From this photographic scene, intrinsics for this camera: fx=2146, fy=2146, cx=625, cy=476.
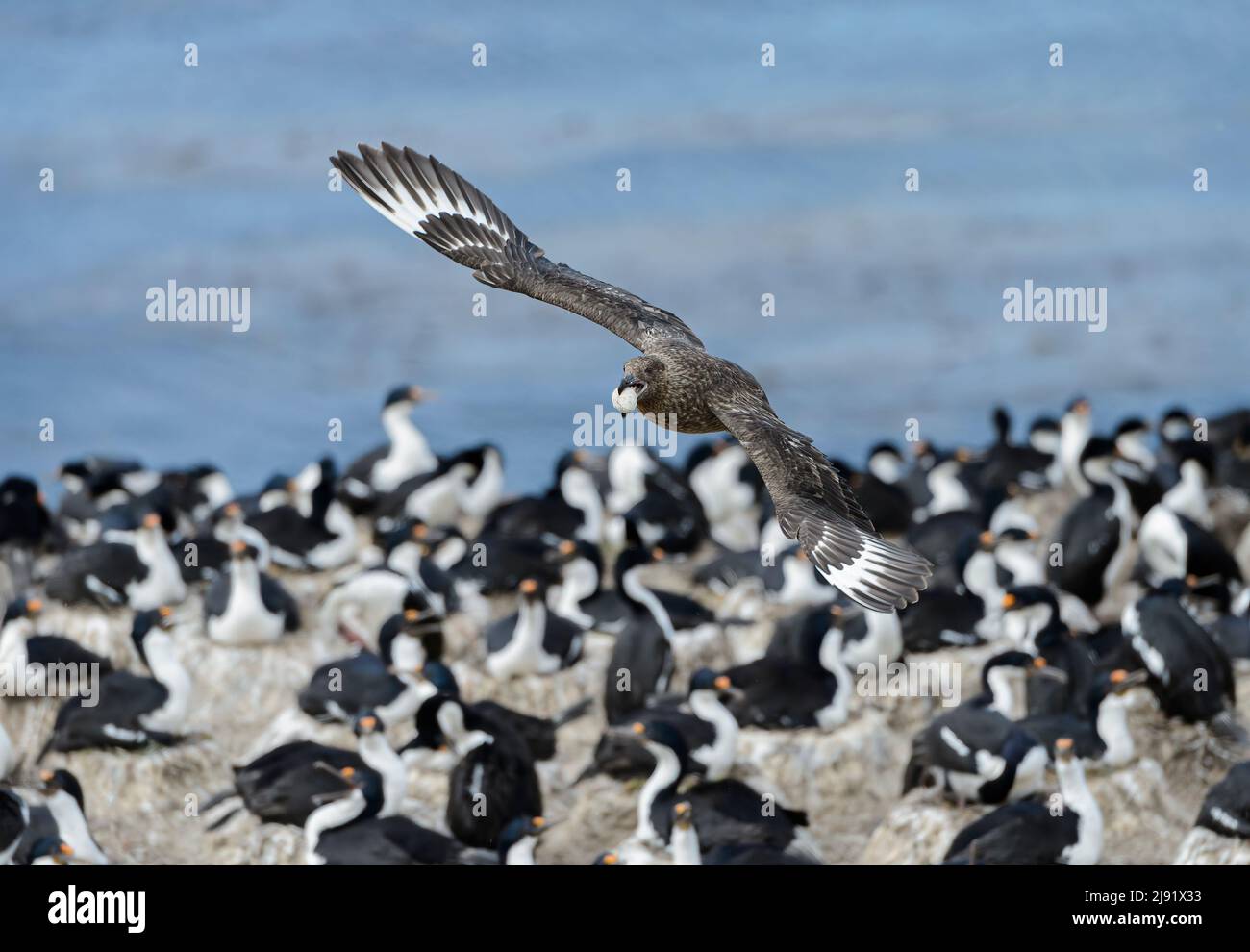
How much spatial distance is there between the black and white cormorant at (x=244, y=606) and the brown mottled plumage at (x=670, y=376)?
21.1 ft

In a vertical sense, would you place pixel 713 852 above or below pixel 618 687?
below

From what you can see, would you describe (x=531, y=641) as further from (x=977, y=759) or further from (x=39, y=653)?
(x=977, y=759)

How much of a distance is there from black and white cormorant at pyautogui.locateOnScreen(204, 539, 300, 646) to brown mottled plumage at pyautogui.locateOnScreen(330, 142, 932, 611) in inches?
253

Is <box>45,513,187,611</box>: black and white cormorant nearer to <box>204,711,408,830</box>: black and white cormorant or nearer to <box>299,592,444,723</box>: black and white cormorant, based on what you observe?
<box>299,592,444,723</box>: black and white cormorant

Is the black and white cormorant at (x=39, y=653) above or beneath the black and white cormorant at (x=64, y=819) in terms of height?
above

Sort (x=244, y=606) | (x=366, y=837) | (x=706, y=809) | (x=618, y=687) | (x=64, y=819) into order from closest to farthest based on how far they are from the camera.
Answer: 1. (x=366, y=837)
2. (x=64, y=819)
3. (x=706, y=809)
4. (x=618, y=687)
5. (x=244, y=606)

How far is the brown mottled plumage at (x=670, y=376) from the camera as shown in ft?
33.4

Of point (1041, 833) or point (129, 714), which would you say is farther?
point (129, 714)

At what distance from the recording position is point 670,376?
36.2ft

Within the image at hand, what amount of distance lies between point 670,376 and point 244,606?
9.29m

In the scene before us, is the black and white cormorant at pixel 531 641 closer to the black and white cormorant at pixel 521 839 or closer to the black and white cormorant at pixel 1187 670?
the black and white cormorant at pixel 521 839

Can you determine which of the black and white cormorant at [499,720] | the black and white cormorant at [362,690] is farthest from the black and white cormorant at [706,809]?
the black and white cormorant at [362,690]

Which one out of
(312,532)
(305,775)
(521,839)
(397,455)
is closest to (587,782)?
(521,839)

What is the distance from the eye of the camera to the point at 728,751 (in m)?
16.8
